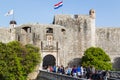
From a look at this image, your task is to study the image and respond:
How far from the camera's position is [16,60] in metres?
40.3

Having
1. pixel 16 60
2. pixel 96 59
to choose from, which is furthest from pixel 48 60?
pixel 16 60

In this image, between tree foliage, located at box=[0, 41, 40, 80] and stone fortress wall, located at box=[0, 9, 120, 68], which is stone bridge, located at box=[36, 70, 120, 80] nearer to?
tree foliage, located at box=[0, 41, 40, 80]

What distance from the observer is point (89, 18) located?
51.8 m

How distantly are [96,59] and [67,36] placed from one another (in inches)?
213

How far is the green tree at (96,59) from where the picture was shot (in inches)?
1852

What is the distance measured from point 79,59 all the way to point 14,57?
1261 centimetres

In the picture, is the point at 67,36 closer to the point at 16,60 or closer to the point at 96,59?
the point at 96,59

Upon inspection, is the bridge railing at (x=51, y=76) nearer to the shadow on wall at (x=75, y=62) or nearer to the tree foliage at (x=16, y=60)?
the tree foliage at (x=16, y=60)

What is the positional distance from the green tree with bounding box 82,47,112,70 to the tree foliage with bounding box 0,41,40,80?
7.15 m

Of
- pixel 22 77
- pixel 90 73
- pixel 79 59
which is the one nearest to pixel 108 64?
pixel 79 59

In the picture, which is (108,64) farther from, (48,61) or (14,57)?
(14,57)

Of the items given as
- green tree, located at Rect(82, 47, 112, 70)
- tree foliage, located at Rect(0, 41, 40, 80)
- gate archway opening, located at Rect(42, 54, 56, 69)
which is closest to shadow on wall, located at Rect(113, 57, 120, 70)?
green tree, located at Rect(82, 47, 112, 70)

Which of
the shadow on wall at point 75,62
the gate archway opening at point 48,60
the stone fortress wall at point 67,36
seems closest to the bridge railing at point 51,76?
the stone fortress wall at point 67,36

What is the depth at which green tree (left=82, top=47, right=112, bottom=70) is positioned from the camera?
4703 cm
